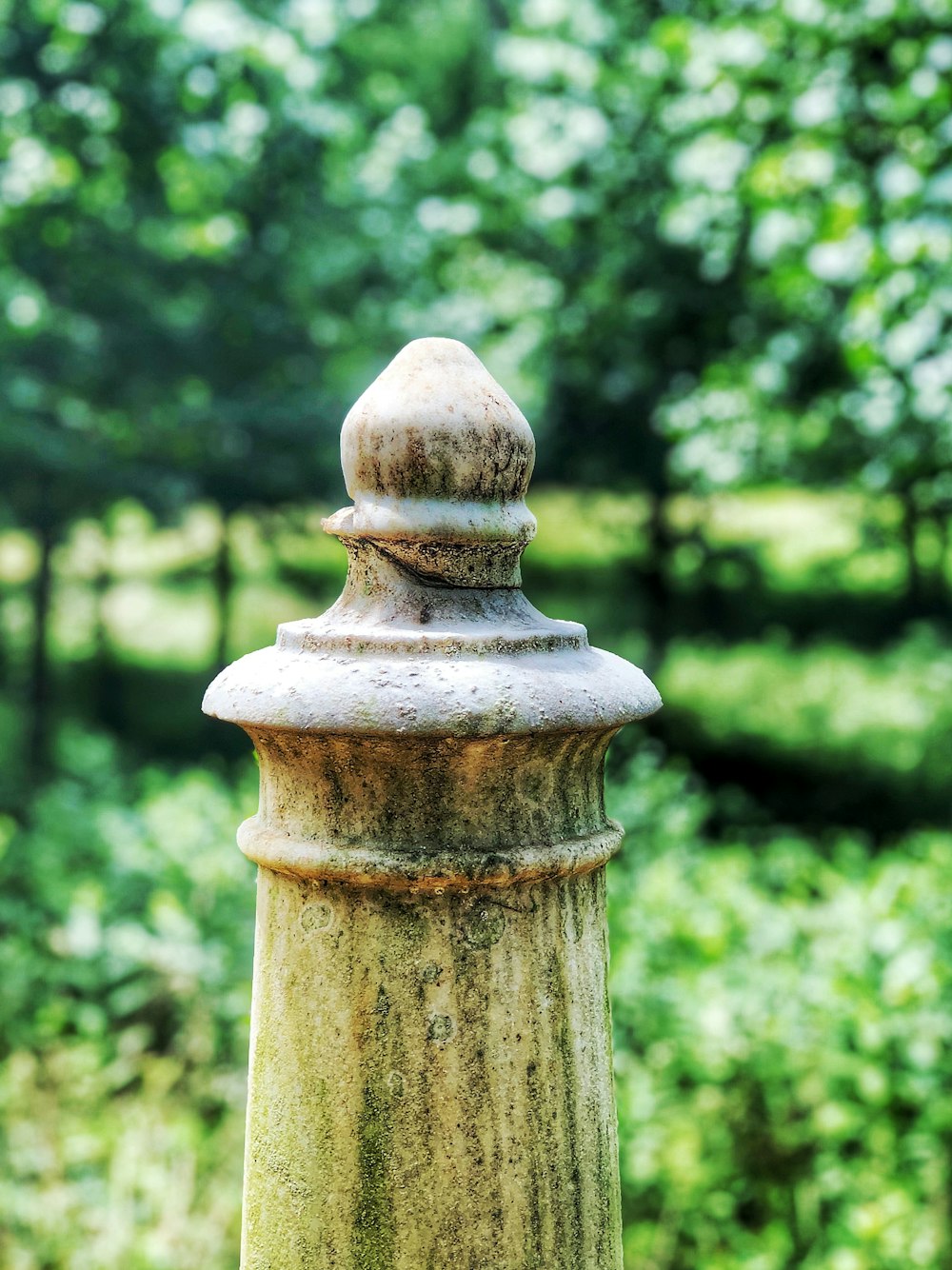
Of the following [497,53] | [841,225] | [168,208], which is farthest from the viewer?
[497,53]

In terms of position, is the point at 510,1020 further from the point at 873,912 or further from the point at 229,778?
the point at 229,778

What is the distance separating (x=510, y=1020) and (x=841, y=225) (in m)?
2.96

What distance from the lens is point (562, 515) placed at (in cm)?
992

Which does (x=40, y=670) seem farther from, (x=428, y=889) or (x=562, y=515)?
(x=428, y=889)

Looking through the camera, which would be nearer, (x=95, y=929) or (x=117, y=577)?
(x=95, y=929)

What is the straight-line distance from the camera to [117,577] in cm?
941

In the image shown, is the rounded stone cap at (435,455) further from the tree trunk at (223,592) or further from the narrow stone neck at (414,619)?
the tree trunk at (223,592)

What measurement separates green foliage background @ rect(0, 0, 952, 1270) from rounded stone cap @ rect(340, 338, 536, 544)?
2490 millimetres

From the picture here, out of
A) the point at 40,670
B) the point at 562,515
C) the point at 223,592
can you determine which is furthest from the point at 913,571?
the point at 40,670

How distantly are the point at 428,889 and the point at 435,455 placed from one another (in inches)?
15.1

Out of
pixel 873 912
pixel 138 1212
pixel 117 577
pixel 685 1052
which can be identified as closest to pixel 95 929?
pixel 138 1212

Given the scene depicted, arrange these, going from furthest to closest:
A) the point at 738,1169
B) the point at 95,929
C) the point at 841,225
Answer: the point at 95,929 → the point at 841,225 → the point at 738,1169

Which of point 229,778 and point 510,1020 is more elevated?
point 229,778

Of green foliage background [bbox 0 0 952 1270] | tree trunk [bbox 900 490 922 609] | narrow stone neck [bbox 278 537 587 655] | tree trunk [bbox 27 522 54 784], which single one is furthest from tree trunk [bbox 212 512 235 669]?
narrow stone neck [bbox 278 537 587 655]
